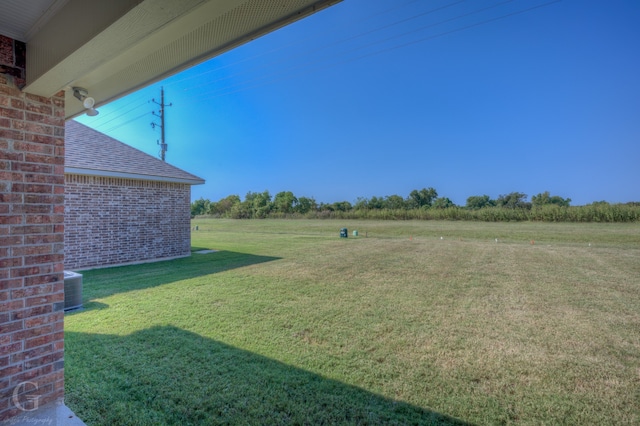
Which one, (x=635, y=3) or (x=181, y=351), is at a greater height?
(x=635, y=3)

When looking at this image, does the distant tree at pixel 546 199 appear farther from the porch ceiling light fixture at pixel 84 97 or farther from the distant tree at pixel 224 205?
the distant tree at pixel 224 205

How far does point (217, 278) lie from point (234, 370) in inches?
166

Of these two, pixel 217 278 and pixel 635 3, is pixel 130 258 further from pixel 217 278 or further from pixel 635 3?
pixel 635 3

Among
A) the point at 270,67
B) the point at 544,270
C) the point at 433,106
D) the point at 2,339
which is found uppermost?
the point at 433,106

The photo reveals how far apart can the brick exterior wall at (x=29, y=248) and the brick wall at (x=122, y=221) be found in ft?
21.6

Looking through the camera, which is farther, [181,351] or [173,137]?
[173,137]

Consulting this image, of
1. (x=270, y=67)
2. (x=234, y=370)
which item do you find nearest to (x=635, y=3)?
(x=270, y=67)

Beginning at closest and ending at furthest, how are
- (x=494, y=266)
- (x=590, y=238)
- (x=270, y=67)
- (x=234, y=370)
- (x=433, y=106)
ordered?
(x=234, y=370)
(x=494, y=266)
(x=270, y=67)
(x=590, y=238)
(x=433, y=106)

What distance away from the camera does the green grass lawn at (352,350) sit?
2.20 m

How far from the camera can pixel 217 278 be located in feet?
21.7

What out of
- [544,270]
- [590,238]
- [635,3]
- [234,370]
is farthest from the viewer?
[590,238]

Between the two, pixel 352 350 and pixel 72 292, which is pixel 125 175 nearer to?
pixel 72 292

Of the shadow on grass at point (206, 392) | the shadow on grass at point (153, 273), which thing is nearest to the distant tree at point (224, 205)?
the shadow on grass at point (153, 273)

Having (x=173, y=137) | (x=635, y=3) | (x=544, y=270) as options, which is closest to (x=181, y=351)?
(x=544, y=270)
